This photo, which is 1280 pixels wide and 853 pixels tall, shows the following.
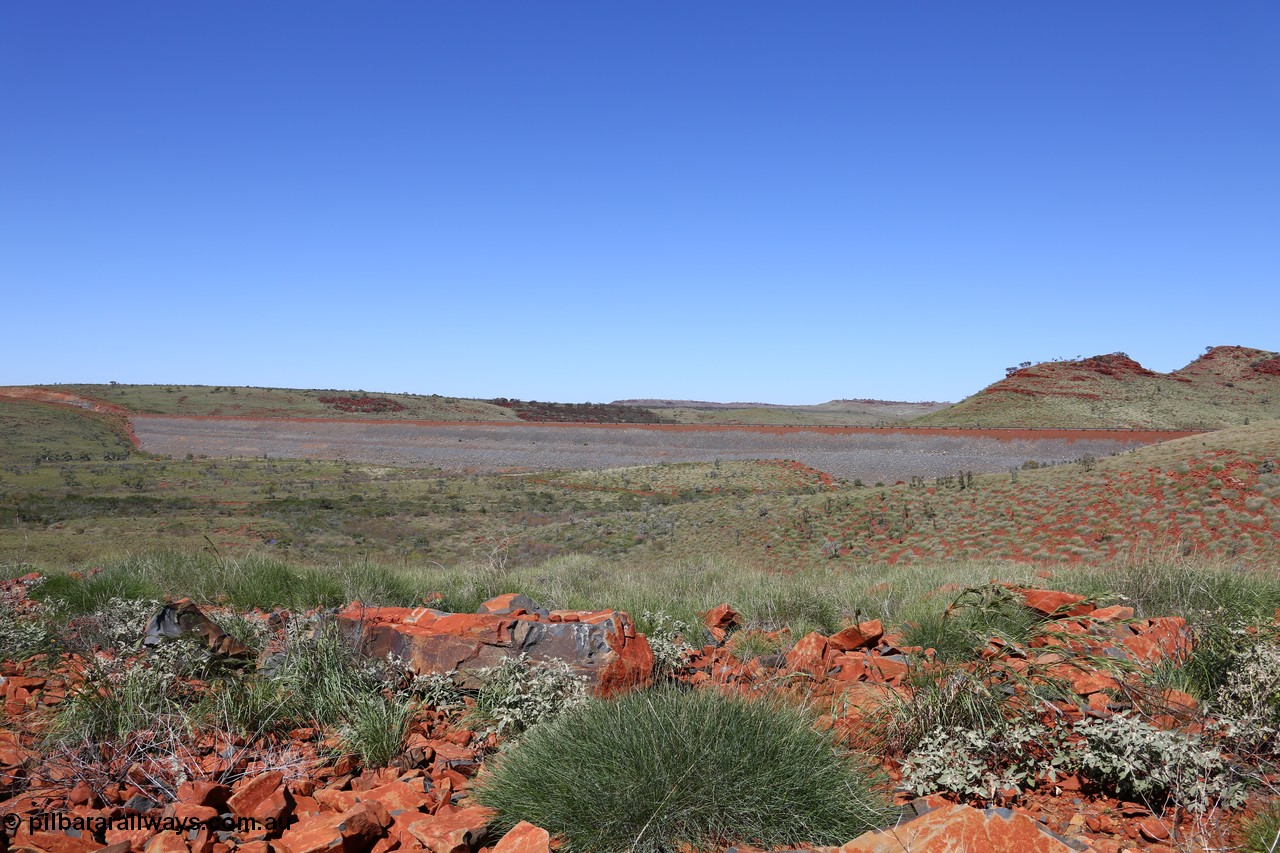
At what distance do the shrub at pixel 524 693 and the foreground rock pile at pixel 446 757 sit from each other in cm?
11

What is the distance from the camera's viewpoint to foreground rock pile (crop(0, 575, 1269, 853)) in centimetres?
289

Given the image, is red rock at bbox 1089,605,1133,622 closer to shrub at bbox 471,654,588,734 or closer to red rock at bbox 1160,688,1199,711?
red rock at bbox 1160,688,1199,711

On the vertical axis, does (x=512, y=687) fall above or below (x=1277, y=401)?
below

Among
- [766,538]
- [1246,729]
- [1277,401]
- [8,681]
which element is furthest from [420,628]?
[1277,401]

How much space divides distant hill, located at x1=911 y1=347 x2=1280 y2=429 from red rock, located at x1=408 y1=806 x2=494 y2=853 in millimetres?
54916

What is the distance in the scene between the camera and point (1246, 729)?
3258 mm

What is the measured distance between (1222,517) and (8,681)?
1884 centimetres

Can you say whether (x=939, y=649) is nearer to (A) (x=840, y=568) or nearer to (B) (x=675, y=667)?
(B) (x=675, y=667)

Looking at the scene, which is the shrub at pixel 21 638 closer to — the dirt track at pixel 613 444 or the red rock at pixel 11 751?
the red rock at pixel 11 751

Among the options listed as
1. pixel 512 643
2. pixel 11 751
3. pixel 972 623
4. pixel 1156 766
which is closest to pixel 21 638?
pixel 11 751

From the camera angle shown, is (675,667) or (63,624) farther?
(63,624)

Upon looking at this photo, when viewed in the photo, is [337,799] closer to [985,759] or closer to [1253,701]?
[985,759]

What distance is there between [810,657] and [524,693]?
6.18 ft

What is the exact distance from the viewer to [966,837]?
2555mm
